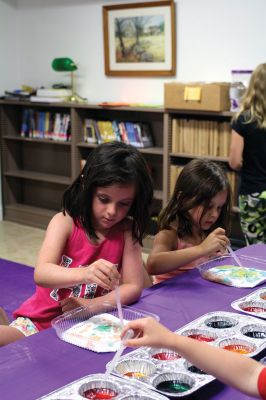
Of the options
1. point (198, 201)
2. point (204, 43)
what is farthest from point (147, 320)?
point (204, 43)

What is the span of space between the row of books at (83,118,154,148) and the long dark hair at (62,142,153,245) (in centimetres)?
266

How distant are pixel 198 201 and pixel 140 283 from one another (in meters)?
0.46

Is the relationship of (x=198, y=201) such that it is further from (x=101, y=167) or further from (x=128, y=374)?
(x=128, y=374)

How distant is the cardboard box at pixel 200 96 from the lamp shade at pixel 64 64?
1.15 m

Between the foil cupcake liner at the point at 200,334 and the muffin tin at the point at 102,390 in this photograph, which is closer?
the muffin tin at the point at 102,390

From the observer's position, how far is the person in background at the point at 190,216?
187cm

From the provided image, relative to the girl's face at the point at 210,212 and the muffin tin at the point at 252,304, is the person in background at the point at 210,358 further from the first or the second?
the girl's face at the point at 210,212

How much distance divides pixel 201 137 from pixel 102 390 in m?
Result: 3.02

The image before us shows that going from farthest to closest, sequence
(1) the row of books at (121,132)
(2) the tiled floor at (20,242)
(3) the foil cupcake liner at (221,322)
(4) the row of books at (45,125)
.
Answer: (4) the row of books at (45,125) < (1) the row of books at (121,132) < (2) the tiled floor at (20,242) < (3) the foil cupcake liner at (221,322)

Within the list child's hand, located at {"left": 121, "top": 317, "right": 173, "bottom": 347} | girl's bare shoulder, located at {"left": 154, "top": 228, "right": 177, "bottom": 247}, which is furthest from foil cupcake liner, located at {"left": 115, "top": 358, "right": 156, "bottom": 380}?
girl's bare shoulder, located at {"left": 154, "top": 228, "right": 177, "bottom": 247}

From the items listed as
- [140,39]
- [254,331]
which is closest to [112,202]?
[254,331]

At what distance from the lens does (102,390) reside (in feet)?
3.35

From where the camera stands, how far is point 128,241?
5.47ft

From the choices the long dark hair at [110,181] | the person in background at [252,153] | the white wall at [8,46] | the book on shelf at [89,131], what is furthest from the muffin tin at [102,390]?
the white wall at [8,46]
